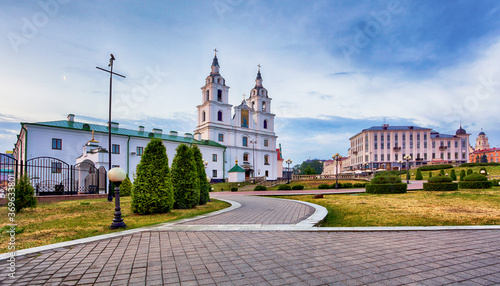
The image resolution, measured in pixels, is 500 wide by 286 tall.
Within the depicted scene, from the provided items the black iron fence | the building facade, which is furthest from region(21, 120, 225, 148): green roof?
the building facade

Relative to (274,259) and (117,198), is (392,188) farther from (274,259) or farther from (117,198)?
(117,198)

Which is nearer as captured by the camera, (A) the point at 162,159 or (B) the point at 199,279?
(B) the point at 199,279

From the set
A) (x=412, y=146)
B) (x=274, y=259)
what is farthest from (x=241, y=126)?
(x=412, y=146)

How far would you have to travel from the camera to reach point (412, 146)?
87812 millimetres

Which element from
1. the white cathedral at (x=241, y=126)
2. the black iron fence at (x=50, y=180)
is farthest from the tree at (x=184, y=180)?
the white cathedral at (x=241, y=126)

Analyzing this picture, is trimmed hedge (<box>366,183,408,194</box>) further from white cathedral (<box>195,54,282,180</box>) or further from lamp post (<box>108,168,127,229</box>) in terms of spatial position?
white cathedral (<box>195,54,282,180</box>)

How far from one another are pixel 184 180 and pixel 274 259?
25.7 ft

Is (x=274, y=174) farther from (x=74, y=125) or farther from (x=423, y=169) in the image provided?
(x=74, y=125)

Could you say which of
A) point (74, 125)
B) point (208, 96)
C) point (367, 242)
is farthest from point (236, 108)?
point (367, 242)

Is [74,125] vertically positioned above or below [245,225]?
above

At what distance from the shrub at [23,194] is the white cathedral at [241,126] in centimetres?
4314

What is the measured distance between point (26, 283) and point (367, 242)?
17.8ft

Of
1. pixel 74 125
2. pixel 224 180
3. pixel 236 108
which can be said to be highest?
pixel 236 108

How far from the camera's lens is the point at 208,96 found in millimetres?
56688
